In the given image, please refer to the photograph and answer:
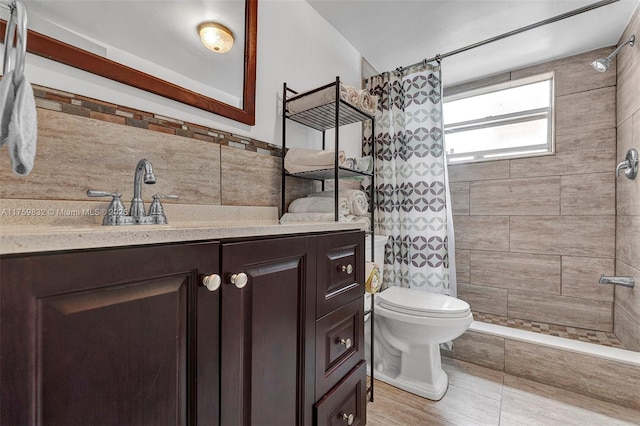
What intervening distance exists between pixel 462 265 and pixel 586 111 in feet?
4.76

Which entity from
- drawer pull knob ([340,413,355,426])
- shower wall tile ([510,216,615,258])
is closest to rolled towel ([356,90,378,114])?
drawer pull knob ([340,413,355,426])

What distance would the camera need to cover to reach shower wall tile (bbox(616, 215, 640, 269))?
5.14 feet

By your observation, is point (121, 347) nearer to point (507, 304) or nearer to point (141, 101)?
point (141, 101)

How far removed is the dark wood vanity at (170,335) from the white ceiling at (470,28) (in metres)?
1.56

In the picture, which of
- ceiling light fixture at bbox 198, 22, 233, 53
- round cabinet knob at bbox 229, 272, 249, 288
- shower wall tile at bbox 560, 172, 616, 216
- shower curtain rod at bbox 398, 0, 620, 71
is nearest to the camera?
round cabinet knob at bbox 229, 272, 249, 288

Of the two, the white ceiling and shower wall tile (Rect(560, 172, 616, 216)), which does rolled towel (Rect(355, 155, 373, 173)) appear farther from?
shower wall tile (Rect(560, 172, 616, 216))

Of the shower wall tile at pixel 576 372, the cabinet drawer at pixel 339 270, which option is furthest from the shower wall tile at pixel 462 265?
the cabinet drawer at pixel 339 270

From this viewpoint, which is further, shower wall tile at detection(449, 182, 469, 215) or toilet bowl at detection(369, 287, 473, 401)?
shower wall tile at detection(449, 182, 469, 215)

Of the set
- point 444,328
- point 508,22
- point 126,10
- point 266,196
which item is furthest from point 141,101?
point 508,22

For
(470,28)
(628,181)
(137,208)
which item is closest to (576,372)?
(628,181)

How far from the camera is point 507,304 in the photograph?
221 cm

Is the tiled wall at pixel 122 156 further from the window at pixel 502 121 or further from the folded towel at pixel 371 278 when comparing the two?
the window at pixel 502 121

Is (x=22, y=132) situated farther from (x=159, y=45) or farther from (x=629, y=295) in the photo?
(x=629, y=295)

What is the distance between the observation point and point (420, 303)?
1.54m
